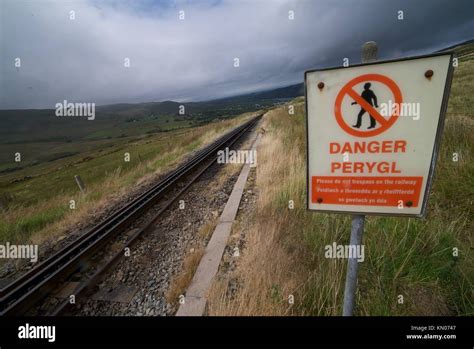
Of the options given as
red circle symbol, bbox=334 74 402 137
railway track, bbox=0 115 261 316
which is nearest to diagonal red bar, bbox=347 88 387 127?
red circle symbol, bbox=334 74 402 137

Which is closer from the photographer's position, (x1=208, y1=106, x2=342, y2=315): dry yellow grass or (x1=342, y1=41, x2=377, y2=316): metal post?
(x1=342, y1=41, x2=377, y2=316): metal post

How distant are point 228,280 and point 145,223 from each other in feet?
11.2

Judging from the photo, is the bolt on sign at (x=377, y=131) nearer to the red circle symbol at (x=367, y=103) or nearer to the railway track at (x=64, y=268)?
the red circle symbol at (x=367, y=103)

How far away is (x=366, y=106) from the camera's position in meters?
1.34

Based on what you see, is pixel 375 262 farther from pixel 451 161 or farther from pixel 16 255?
pixel 16 255

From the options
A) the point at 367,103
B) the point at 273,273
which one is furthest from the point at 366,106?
the point at 273,273

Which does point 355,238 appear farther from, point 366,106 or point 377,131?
point 366,106

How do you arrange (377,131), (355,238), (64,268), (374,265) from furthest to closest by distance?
(64,268) → (374,265) → (355,238) → (377,131)

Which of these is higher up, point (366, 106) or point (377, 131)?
point (366, 106)

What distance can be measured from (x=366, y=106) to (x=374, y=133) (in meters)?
0.18

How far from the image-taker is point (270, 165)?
22.7 feet

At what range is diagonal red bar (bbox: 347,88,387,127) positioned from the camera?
1.33m

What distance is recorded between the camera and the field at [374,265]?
2.08 meters

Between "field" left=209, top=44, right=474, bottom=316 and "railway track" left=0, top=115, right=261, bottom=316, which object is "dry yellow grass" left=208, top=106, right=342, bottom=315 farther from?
"railway track" left=0, top=115, right=261, bottom=316
